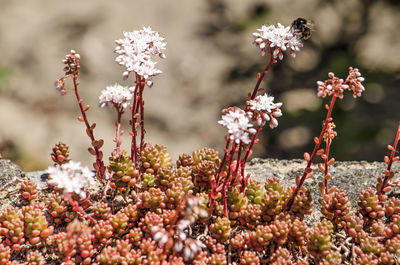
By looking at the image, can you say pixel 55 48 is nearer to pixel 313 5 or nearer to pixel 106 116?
pixel 106 116

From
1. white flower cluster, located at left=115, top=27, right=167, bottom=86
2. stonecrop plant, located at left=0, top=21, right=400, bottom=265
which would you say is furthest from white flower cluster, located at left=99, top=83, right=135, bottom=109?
white flower cluster, located at left=115, top=27, right=167, bottom=86

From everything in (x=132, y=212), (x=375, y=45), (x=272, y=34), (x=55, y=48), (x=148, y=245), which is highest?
(x=55, y=48)

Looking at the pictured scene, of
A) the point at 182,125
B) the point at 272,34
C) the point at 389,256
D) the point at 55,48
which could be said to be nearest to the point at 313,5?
the point at 182,125

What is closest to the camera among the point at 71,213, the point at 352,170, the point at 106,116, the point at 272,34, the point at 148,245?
the point at 148,245

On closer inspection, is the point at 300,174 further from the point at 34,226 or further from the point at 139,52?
the point at 34,226

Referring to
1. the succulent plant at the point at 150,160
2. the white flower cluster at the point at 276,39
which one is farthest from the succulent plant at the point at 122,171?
the white flower cluster at the point at 276,39

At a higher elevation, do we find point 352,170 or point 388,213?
point 352,170

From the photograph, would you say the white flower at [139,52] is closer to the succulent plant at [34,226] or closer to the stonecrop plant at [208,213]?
the stonecrop plant at [208,213]

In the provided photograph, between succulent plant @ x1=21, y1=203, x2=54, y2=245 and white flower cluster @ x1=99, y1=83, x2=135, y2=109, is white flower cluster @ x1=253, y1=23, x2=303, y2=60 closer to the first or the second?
white flower cluster @ x1=99, y1=83, x2=135, y2=109
